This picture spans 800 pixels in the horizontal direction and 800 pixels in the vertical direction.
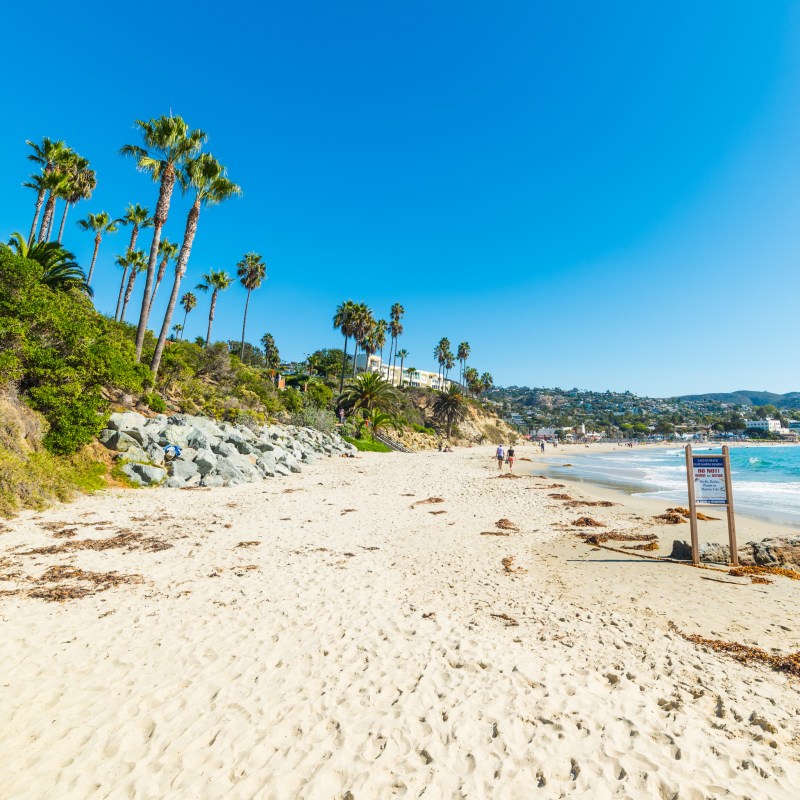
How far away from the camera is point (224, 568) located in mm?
7426

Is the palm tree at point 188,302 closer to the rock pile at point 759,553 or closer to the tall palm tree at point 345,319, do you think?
the tall palm tree at point 345,319

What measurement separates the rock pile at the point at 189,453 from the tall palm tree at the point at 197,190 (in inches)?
300

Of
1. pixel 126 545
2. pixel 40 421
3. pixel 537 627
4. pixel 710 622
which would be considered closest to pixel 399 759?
pixel 537 627

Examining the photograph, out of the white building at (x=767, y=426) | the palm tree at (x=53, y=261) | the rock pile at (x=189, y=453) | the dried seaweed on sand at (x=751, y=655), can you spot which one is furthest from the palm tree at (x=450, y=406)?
the white building at (x=767, y=426)

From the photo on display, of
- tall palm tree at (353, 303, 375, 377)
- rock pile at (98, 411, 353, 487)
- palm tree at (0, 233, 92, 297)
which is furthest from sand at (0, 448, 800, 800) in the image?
tall palm tree at (353, 303, 375, 377)

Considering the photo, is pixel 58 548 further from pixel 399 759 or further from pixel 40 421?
pixel 399 759

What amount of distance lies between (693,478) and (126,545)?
38.3 feet

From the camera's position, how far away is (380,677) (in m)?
4.31

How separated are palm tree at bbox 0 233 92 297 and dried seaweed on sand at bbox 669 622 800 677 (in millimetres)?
24326

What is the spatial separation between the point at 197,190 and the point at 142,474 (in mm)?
18624

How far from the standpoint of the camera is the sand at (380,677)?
121 inches

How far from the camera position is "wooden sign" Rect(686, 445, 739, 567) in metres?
8.24

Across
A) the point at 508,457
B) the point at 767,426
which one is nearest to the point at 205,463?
the point at 508,457

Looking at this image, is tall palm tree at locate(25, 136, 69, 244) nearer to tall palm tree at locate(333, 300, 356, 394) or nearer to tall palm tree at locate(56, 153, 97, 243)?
tall palm tree at locate(56, 153, 97, 243)
